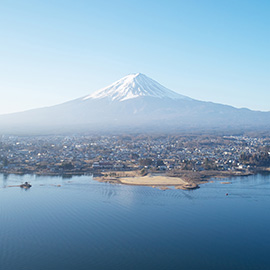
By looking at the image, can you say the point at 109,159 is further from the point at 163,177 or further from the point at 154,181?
the point at 154,181

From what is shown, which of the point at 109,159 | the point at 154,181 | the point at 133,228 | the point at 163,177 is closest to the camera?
the point at 133,228

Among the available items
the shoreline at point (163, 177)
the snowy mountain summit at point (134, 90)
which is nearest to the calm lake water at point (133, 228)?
the shoreline at point (163, 177)

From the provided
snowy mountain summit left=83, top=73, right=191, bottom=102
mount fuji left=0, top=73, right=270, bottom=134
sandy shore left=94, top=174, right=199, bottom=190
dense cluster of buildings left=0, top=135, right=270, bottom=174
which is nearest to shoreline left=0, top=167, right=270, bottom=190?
sandy shore left=94, top=174, right=199, bottom=190

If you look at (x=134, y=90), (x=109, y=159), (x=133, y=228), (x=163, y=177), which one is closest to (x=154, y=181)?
(x=163, y=177)

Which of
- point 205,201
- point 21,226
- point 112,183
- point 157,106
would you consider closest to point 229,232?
point 205,201

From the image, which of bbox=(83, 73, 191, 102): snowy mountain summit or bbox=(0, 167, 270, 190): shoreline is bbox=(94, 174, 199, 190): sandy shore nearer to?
bbox=(0, 167, 270, 190): shoreline

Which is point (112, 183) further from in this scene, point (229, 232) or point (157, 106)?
point (157, 106)

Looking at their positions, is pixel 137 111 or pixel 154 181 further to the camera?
→ pixel 137 111

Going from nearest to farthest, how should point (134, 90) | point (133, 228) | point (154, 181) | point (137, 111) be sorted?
point (133, 228) < point (154, 181) < point (137, 111) < point (134, 90)
